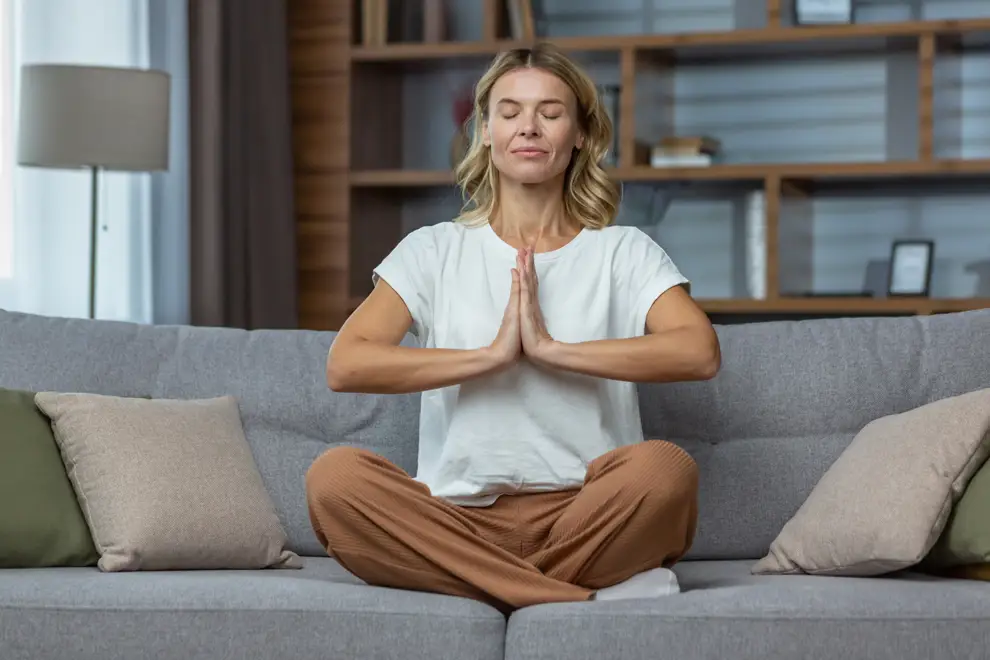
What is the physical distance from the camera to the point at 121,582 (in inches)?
76.9

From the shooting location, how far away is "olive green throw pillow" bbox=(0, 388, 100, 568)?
6.97 feet

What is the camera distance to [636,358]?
2.05 meters

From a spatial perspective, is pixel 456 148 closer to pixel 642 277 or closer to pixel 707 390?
pixel 707 390

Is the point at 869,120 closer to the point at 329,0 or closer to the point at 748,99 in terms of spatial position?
the point at 748,99

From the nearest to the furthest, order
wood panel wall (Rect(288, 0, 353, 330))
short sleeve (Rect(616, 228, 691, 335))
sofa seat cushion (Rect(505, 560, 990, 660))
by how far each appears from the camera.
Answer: sofa seat cushion (Rect(505, 560, 990, 660)) < short sleeve (Rect(616, 228, 691, 335)) < wood panel wall (Rect(288, 0, 353, 330))

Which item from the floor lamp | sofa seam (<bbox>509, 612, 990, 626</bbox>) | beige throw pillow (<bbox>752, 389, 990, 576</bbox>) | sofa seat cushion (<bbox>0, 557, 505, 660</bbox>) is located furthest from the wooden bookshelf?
sofa seat cushion (<bbox>0, 557, 505, 660</bbox>)

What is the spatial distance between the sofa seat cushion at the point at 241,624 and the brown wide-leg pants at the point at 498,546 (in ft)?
0.21

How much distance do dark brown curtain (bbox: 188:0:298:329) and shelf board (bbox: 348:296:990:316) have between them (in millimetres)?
1342

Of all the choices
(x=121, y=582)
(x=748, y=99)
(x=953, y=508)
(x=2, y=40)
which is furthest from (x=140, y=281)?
(x=953, y=508)

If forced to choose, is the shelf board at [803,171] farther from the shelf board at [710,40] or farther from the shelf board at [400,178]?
the shelf board at [710,40]

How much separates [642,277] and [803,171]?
2185 millimetres

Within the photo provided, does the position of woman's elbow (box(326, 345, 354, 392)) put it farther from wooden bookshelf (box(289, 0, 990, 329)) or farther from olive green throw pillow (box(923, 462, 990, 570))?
wooden bookshelf (box(289, 0, 990, 329))

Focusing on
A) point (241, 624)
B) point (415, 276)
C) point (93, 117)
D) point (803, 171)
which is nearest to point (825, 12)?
point (803, 171)

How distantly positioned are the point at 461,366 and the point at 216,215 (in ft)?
7.56
